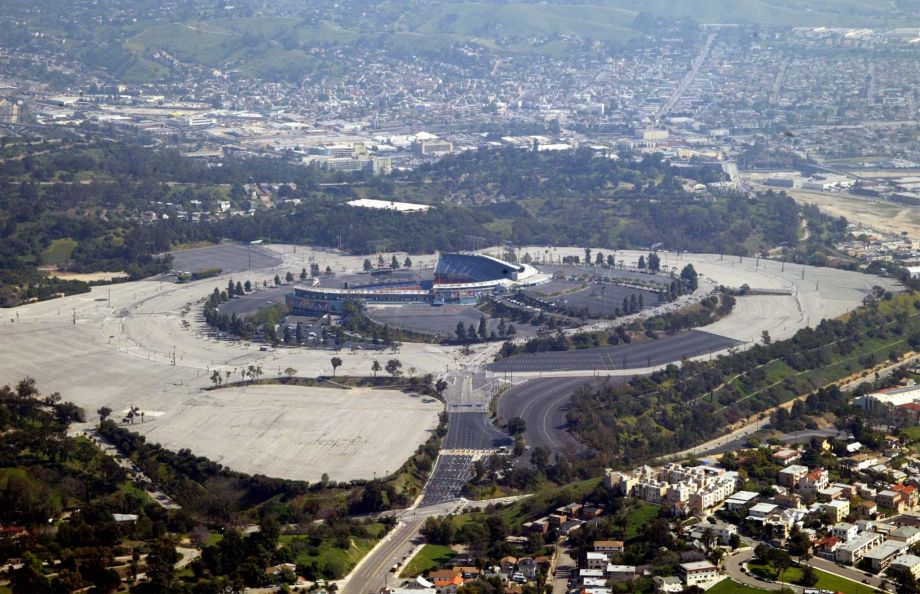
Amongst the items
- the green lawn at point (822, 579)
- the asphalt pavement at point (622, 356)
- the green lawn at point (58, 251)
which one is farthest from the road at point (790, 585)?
the green lawn at point (58, 251)

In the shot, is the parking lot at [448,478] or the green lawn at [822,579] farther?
the parking lot at [448,478]

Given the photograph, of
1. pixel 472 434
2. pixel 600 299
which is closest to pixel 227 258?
pixel 600 299

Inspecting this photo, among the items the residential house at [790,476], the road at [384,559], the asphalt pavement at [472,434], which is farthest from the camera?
the asphalt pavement at [472,434]

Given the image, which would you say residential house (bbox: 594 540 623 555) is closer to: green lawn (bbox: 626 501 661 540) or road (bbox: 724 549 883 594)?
green lawn (bbox: 626 501 661 540)

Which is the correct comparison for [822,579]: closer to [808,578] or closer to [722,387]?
[808,578]

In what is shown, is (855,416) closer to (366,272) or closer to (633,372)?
(633,372)

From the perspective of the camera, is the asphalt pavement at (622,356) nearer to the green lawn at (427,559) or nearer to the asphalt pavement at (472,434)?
the asphalt pavement at (472,434)
